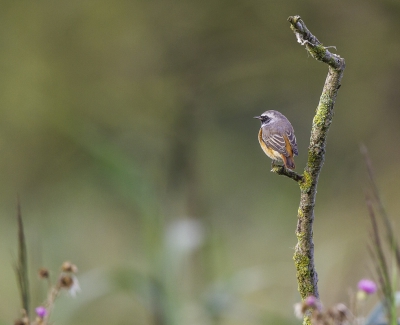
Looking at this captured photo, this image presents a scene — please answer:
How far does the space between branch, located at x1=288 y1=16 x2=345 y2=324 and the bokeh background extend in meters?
3.29

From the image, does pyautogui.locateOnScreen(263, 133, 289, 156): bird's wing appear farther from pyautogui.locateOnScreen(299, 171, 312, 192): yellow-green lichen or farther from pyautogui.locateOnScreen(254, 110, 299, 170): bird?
pyautogui.locateOnScreen(299, 171, 312, 192): yellow-green lichen

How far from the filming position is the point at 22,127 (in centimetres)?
662

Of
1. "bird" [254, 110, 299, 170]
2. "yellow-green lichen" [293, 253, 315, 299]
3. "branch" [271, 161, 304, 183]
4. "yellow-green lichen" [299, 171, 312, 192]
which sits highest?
"bird" [254, 110, 299, 170]

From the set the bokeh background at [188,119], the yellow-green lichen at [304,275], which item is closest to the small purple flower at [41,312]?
the yellow-green lichen at [304,275]

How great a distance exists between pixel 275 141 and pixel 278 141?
11mm

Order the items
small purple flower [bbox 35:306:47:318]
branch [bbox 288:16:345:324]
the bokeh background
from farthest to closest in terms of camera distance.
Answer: the bokeh background → small purple flower [bbox 35:306:47:318] → branch [bbox 288:16:345:324]

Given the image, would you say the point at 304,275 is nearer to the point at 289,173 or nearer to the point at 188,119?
the point at 289,173

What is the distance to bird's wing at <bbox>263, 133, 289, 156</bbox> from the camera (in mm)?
1607

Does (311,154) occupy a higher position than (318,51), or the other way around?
(318,51)

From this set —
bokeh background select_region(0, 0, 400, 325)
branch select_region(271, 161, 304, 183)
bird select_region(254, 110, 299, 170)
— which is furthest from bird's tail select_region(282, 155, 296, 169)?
bokeh background select_region(0, 0, 400, 325)

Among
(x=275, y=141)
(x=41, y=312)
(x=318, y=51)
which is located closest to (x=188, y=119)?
(x=275, y=141)

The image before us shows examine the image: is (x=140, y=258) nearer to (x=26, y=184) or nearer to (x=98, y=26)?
(x=26, y=184)

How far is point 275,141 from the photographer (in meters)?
1.65

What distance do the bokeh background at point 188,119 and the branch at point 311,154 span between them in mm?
3285
